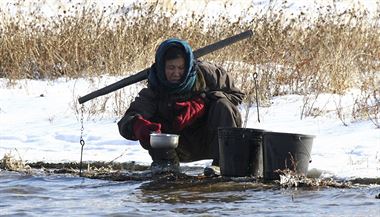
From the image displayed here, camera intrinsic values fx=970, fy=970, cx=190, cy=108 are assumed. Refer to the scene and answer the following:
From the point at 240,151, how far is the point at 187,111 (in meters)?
0.55

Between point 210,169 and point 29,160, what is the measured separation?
213 centimetres

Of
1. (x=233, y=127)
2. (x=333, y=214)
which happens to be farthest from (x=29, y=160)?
(x=333, y=214)

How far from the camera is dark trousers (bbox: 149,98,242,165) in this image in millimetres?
7652

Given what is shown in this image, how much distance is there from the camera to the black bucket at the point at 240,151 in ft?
24.1

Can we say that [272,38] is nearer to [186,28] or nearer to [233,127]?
[186,28]

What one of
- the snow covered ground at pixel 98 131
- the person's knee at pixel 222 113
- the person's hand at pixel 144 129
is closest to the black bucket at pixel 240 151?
the person's knee at pixel 222 113

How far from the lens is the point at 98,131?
1034 cm

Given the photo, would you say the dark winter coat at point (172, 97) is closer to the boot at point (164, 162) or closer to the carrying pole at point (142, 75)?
the boot at point (164, 162)

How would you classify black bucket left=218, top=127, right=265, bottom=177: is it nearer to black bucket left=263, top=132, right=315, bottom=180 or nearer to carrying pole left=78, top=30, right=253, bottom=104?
black bucket left=263, top=132, right=315, bottom=180

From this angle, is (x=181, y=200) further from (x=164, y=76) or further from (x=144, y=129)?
(x=164, y=76)

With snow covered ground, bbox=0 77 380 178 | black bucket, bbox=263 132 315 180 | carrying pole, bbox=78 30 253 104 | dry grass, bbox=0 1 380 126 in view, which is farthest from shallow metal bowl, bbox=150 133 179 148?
dry grass, bbox=0 1 380 126

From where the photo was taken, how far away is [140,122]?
7.52 m

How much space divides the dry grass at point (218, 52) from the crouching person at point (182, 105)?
378 cm

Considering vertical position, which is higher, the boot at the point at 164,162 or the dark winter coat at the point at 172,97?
the dark winter coat at the point at 172,97
